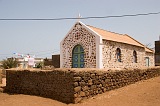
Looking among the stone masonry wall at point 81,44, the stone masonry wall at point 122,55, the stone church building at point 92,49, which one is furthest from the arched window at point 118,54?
the stone masonry wall at point 81,44

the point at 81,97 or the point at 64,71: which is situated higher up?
the point at 64,71

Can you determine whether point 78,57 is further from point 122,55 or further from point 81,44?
point 122,55

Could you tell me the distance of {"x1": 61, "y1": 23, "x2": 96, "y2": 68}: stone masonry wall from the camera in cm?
1635

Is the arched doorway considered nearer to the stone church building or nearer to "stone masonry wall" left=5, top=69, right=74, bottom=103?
the stone church building

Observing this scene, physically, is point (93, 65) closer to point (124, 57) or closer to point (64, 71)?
point (124, 57)

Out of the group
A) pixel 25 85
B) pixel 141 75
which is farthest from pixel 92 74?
pixel 141 75

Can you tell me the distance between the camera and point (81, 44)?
17.2 meters

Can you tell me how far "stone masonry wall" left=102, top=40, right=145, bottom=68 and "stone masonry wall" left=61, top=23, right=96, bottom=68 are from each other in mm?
910

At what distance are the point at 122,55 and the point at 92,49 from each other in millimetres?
3491

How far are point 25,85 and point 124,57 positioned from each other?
33.7ft

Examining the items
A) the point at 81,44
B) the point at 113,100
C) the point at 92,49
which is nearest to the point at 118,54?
the point at 92,49

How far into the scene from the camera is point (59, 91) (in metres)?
9.20

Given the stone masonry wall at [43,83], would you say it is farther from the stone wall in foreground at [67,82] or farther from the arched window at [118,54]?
Answer: the arched window at [118,54]

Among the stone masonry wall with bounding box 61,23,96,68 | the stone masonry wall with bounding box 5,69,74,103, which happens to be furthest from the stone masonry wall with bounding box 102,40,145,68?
the stone masonry wall with bounding box 5,69,74,103
